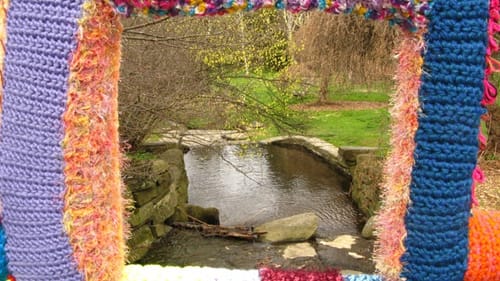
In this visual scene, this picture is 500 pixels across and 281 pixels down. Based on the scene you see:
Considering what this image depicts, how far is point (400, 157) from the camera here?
33.4 inches

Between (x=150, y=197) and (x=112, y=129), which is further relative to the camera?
(x=150, y=197)

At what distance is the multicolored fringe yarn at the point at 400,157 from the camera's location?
813 mm

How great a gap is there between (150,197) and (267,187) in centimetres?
215

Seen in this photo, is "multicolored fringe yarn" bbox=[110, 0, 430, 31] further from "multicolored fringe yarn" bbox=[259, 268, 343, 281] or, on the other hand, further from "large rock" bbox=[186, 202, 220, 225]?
"large rock" bbox=[186, 202, 220, 225]

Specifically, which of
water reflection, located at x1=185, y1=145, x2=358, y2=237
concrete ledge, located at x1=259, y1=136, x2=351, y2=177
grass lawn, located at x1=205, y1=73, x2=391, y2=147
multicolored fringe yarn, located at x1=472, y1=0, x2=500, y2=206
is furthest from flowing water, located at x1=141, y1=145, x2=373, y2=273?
multicolored fringe yarn, located at x1=472, y1=0, x2=500, y2=206

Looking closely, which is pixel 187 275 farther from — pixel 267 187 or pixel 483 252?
pixel 267 187

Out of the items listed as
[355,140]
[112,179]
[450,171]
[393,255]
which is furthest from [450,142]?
[355,140]

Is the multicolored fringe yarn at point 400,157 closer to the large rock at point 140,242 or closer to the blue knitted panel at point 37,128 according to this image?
the blue knitted panel at point 37,128

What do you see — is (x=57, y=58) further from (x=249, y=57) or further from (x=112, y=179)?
(x=249, y=57)

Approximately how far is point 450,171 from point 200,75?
167 inches

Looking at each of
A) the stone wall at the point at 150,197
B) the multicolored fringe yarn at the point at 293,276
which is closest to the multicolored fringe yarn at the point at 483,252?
the multicolored fringe yarn at the point at 293,276

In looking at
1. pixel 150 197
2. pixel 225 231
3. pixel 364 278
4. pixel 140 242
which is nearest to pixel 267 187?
pixel 225 231

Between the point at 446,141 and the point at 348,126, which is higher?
the point at 446,141

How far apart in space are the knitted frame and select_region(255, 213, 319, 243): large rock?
4391mm
